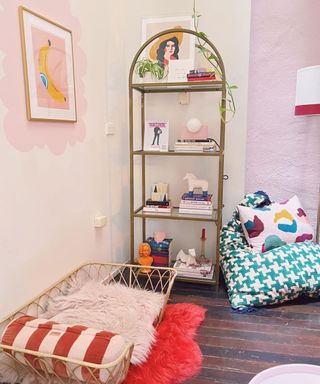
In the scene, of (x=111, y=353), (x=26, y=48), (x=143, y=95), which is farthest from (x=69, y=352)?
(x=143, y=95)

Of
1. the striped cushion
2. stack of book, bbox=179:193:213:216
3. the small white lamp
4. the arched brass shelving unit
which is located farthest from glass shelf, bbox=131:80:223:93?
the striped cushion

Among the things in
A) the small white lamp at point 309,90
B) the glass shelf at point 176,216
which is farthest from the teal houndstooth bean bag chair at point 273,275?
the small white lamp at point 309,90

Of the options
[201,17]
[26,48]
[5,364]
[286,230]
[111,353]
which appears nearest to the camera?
[111,353]

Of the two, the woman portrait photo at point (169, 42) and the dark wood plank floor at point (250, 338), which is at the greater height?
the woman portrait photo at point (169, 42)

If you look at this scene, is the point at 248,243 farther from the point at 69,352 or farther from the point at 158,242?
the point at 69,352

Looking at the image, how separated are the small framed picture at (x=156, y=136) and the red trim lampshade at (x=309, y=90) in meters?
0.86

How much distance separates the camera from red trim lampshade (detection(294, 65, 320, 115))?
2.01 metres

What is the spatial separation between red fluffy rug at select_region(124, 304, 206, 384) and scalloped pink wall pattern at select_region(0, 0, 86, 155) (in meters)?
1.08

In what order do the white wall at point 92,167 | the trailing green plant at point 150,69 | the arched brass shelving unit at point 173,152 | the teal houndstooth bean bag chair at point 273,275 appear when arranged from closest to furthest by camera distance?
the white wall at point 92,167
the teal houndstooth bean bag chair at point 273,275
the arched brass shelving unit at point 173,152
the trailing green plant at point 150,69

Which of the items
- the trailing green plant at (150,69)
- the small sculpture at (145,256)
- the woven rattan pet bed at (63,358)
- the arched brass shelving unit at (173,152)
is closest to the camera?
the woven rattan pet bed at (63,358)

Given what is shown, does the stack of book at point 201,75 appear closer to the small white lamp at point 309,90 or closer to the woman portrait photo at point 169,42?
the woman portrait photo at point 169,42

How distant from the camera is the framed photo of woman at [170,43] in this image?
230 cm

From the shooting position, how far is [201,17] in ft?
7.85

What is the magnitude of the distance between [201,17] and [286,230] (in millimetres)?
1586
